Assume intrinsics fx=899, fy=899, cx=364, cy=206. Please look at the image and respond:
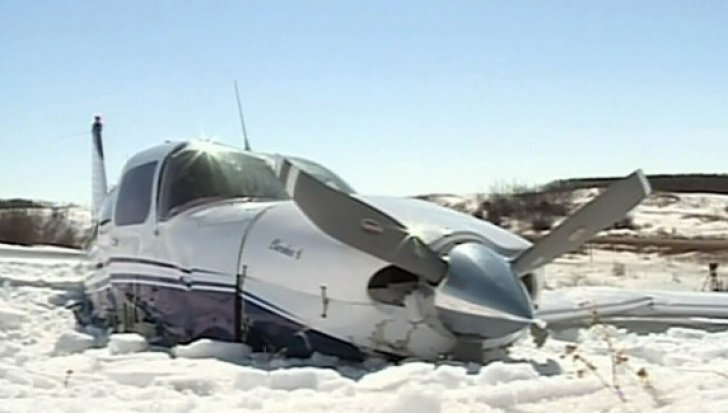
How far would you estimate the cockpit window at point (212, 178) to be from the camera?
6484 millimetres

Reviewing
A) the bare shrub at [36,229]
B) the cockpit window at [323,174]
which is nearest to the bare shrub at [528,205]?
the bare shrub at [36,229]

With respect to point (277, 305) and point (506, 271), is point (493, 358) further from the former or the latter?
point (277, 305)

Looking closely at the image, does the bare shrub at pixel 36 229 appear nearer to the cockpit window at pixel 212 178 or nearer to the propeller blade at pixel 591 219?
the cockpit window at pixel 212 178

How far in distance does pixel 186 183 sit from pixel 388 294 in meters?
2.33

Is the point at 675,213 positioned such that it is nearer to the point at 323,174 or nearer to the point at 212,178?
the point at 323,174

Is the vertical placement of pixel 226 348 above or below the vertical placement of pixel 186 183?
below

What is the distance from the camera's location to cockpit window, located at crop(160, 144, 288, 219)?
6.48 m

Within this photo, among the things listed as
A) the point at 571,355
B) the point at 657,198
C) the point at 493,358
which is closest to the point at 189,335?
the point at 493,358

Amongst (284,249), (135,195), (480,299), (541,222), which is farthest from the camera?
(541,222)

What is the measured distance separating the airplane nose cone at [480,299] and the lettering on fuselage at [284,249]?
865mm

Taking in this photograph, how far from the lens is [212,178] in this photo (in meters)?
6.58

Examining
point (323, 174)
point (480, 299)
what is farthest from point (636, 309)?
point (480, 299)

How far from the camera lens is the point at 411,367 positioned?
4121mm

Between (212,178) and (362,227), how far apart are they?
7.04 feet
